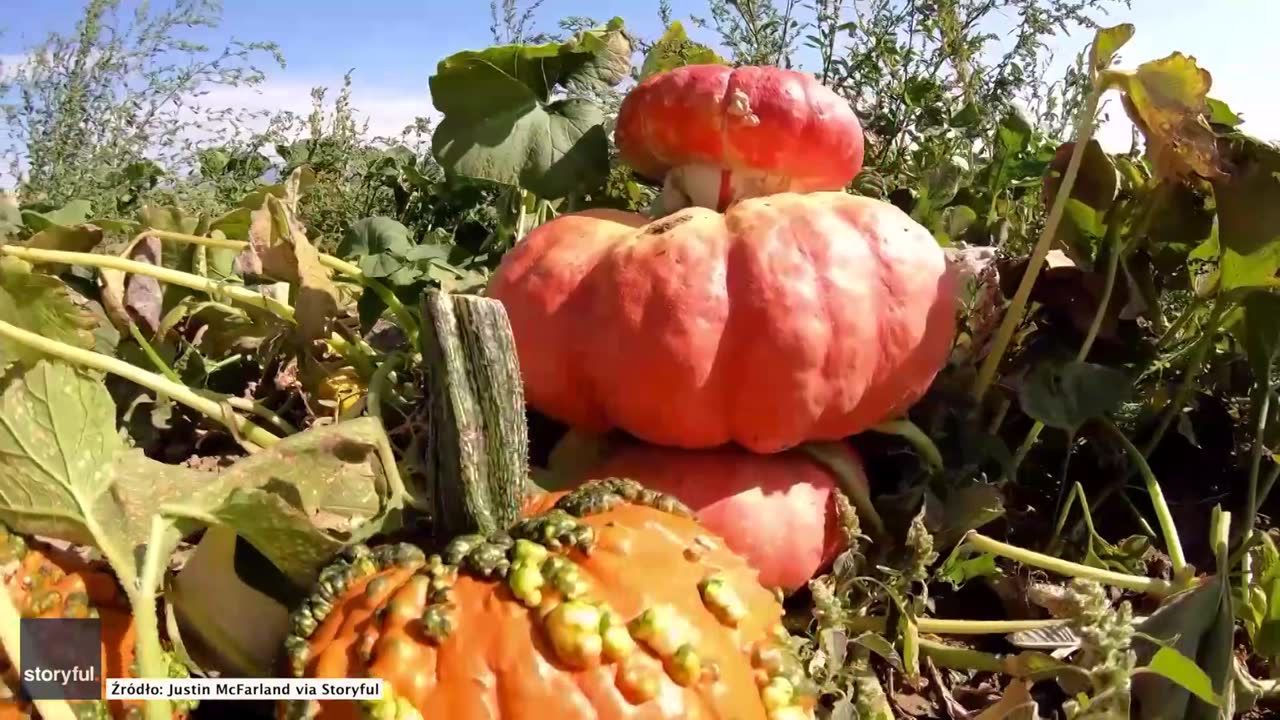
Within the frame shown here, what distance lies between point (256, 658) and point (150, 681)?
0.53ft

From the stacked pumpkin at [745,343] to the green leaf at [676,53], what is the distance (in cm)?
48

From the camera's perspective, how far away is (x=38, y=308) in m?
1.00

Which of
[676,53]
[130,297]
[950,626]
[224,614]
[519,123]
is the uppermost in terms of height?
[676,53]

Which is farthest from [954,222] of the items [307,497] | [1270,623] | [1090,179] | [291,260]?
[307,497]

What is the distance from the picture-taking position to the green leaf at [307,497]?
2.66ft

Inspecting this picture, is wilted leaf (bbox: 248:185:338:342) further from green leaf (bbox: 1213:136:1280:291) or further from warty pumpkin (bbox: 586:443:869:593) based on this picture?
green leaf (bbox: 1213:136:1280:291)

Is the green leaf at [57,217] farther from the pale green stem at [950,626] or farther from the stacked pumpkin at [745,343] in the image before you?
the pale green stem at [950,626]

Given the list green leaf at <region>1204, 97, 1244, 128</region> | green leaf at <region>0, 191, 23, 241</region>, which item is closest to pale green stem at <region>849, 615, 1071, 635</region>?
green leaf at <region>1204, 97, 1244, 128</region>

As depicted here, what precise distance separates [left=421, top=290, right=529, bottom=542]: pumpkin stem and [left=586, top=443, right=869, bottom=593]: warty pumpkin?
24 cm

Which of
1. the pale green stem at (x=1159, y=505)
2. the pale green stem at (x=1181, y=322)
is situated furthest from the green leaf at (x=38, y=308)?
the pale green stem at (x=1181, y=322)

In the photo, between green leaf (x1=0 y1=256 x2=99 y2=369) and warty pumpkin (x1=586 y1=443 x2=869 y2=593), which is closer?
green leaf (x1=0 y1=256 x2=99 y2=369)

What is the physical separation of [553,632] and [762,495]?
39cm

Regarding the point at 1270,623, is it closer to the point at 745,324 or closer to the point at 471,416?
the point at 745,324

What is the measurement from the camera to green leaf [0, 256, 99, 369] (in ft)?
3.19
